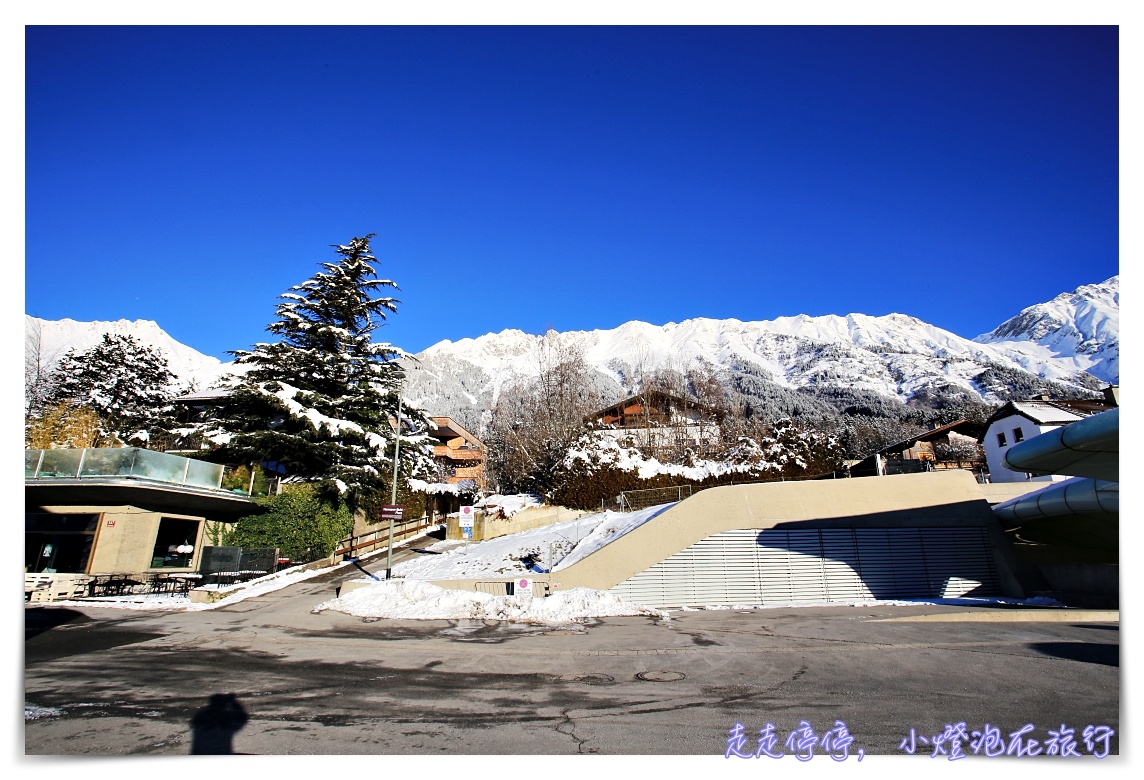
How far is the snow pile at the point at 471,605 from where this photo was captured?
14664mm

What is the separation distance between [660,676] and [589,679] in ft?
3.55

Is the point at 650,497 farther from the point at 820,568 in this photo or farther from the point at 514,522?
the point at 820,568

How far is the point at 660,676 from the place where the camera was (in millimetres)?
8273

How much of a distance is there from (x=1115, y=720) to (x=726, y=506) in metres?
12.0

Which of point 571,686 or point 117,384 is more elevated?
point 117,384

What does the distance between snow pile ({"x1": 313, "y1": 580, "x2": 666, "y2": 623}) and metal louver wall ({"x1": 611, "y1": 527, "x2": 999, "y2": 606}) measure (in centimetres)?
157

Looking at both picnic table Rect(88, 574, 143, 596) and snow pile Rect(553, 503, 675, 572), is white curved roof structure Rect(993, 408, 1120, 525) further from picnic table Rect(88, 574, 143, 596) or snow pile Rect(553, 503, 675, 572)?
picnic table Rect(88, 574, 143, 596)

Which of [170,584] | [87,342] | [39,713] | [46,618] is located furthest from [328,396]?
[87,342]

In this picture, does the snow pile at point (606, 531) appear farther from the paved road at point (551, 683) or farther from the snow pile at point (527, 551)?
the paved road at point (551, 683)

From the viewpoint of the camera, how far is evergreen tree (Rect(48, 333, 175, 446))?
41.4 meters

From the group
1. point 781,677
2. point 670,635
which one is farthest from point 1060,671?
point 670,635

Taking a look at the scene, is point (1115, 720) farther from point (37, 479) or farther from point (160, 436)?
point (160, 436)

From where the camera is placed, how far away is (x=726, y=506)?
1800 cm

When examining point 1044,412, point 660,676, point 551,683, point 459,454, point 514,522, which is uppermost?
point 1044,412
